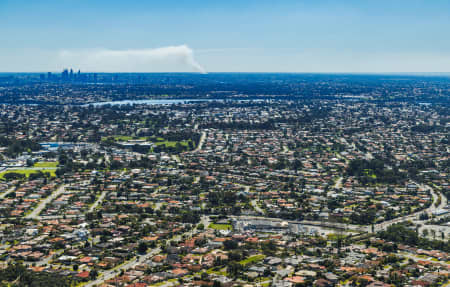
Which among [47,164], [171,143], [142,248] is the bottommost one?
[142,248]

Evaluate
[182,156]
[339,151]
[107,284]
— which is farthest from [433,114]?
[107,284]

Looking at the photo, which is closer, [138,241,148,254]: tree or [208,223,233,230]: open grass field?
[138,241,148,254]: tree

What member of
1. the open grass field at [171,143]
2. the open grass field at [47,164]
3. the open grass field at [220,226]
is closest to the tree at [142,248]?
the open grass field at [220,226]

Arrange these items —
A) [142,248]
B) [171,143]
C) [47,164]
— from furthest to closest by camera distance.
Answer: [171,143], [47,164], [142,248]

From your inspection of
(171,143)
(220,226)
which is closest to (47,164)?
(171,143)

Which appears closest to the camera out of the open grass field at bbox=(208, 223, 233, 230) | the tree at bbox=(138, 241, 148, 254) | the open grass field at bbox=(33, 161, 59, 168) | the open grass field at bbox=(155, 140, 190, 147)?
the tree at bbox=(138, 241, 148, 254)

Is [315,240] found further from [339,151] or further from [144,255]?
[339,151]

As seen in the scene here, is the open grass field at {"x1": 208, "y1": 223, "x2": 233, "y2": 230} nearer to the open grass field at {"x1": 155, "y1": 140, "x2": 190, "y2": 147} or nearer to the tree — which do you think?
the tree

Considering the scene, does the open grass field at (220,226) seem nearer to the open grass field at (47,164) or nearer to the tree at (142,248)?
the tree at (142,248)

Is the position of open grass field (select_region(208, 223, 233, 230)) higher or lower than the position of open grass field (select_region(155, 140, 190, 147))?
lower

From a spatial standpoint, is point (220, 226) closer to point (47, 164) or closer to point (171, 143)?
point (47, 164)

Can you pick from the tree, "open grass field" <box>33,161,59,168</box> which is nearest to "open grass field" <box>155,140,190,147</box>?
"open grass field" <box>33,161,59,168</box>
